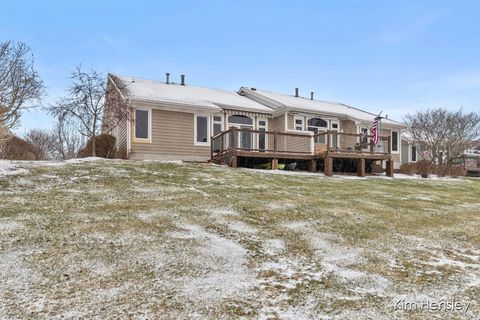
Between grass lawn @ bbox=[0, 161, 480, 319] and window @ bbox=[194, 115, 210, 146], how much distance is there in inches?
336

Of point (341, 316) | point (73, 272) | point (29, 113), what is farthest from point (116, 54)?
point (341, 316)

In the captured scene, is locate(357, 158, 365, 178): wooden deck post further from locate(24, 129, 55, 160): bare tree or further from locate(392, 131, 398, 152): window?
locate(24, 129, 55, 160): bare tree

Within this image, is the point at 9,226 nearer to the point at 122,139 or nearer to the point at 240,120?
the point at 122,139

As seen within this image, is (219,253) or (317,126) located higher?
(317,126)

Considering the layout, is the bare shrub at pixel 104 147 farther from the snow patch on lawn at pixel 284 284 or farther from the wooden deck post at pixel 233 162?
the snow patch on lawn at pixel 284 284

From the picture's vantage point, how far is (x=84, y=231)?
16.6 feet

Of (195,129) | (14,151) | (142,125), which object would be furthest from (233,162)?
(14,151)

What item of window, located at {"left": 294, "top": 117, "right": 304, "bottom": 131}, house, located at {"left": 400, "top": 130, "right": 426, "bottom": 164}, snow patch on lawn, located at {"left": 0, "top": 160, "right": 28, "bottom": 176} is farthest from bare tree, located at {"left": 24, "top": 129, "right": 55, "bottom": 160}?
house, located at {"left": 400, "top": 130, "right": 426, "bottom": 164}

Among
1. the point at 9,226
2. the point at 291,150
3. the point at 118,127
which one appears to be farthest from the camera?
the point at 118,127

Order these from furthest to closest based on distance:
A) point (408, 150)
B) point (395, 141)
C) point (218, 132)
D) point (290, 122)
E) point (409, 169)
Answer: point (408, 150), point (395, 141), point (409, 169), point (290, 122), point (218, 132)

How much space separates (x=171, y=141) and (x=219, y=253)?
12.4 m

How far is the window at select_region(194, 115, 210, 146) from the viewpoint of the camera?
1705 centimetres

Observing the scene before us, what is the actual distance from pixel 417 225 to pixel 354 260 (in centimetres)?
274

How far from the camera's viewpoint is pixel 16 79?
15914mm
